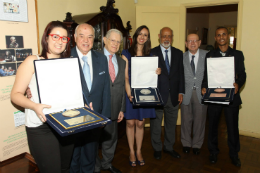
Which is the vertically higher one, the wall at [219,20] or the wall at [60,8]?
the wall at [219,20]

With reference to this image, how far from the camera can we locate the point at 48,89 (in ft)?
4.35

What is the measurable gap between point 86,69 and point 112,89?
0.46 m

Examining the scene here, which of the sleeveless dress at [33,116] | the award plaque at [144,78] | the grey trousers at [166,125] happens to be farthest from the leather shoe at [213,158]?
the sleeveless dress at [33,116]

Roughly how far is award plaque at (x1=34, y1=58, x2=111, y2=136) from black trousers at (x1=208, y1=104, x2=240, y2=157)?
186 centimetres

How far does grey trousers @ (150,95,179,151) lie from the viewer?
2.73 m

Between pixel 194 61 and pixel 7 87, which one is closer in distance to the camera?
pixel 7 87

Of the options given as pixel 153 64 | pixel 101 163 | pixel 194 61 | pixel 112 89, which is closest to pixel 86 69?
pixel 112 89

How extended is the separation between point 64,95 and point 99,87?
519 millimetres

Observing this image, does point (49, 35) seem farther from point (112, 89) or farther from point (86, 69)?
point (112, 89)

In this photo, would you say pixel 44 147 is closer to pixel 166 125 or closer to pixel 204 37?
pixel 166 125

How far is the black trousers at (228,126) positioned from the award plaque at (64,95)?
73.3 inches

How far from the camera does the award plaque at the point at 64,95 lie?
123 cm

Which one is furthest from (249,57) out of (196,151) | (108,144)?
(108,144)

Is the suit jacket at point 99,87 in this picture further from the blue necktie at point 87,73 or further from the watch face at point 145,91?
the watch face at point 145,91
